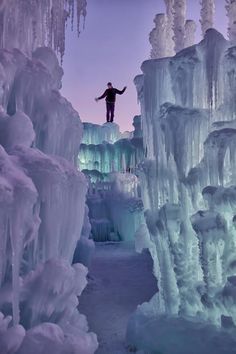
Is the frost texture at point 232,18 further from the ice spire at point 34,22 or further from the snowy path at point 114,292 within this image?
the snowy path at point 114,292

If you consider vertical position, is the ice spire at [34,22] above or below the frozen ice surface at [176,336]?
above

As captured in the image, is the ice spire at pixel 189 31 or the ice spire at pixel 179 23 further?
the ice spire at pixel 189 31

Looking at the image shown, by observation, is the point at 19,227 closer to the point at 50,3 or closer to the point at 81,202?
the point at 81,202

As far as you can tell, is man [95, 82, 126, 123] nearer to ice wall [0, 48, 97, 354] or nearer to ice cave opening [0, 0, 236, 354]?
ice cave opening [0, 0, 236, 354]

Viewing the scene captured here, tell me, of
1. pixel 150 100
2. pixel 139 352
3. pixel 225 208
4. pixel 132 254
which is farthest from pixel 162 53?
pixel 139 352

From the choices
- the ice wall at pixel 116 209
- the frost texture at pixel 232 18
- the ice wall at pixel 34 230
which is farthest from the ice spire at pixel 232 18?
the ice wall at pixel 116 209

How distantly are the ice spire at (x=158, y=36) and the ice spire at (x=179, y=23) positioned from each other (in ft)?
2.77

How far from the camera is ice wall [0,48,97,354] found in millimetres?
4637

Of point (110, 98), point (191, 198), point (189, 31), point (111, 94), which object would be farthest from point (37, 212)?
point (110, 98)

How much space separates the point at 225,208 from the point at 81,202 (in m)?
2.28

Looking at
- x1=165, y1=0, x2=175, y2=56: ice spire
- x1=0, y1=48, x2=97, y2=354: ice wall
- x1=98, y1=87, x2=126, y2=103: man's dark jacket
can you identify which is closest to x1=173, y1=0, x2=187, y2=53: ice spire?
x1=165, y1=0, x2=175, y2=56: ice spire

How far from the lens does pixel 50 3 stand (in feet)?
30.5

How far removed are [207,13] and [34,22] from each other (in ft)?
29.9

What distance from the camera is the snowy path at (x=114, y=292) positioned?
25.0ft
